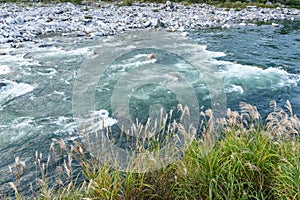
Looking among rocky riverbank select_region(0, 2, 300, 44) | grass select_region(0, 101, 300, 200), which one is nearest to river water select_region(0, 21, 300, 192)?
rocky riverbank select_region(0, 2, 300, 44)

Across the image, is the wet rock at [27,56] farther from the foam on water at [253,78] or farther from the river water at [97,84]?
the foam on water at [253,78]

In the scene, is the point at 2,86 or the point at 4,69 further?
the point at 4,69

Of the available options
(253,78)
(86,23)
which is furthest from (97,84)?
(86,23)

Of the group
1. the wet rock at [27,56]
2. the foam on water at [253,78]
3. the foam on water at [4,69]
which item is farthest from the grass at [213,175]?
the wet rock at [27,56]

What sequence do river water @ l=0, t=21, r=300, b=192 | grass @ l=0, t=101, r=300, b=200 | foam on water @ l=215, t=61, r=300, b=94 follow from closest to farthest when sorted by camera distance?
grass @ l=0, t=101, r=300, b=200 < river water @ l=0, t=21, r=300, b=192 < foam on water @ l=215, t=61, r=300, b=94

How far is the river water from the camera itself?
6.20 metres

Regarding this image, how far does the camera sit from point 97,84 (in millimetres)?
8922

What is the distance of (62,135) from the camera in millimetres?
5969

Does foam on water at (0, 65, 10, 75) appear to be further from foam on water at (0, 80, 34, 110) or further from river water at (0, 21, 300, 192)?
foam on water at (0, 80, 34, 110)

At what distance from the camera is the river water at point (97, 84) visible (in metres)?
6.20

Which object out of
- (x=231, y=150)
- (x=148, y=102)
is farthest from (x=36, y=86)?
(x=231, y=150)

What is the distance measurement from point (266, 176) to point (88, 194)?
200cm

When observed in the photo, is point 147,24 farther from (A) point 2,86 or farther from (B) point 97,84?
(A) point 2,86

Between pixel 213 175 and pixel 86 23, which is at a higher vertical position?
pixel 213 175
